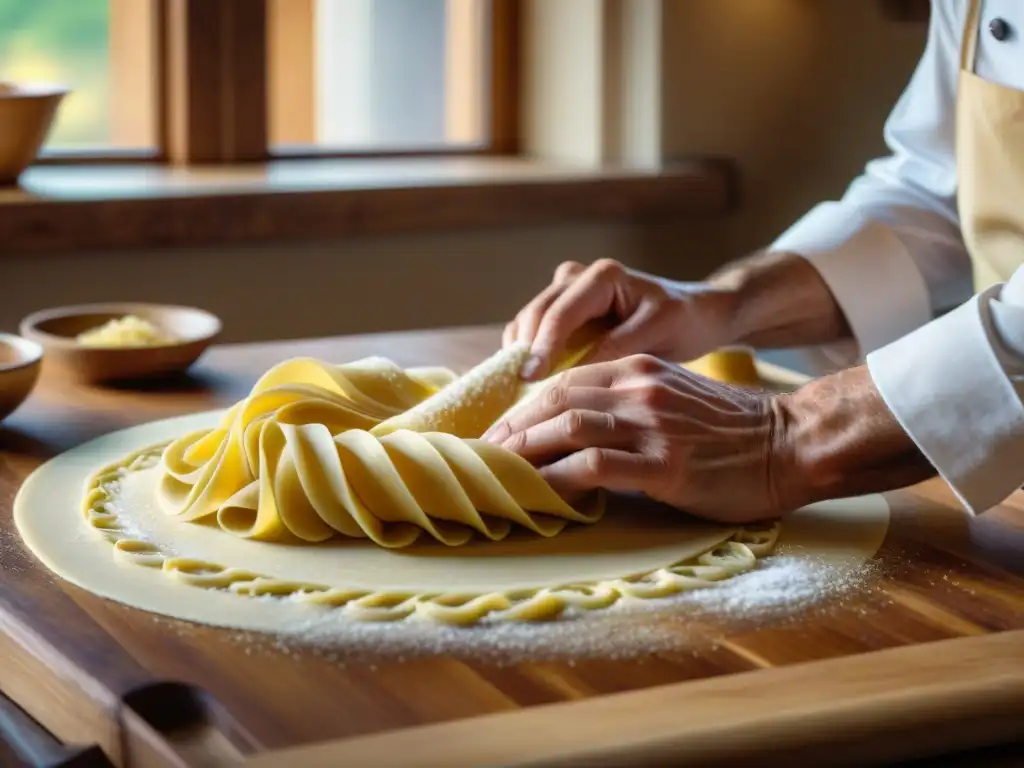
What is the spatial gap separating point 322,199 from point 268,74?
48 centimetres

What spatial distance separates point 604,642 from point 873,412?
1.22 ft

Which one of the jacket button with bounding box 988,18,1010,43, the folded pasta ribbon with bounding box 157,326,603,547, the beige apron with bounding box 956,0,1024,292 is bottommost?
the folded pasta ribbon with bounding box 157,326,603,547

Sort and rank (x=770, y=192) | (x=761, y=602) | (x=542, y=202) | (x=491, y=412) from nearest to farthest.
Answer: (x=761, y=602)
(x=491, y=412)
(x=542, y=202)
(x=770, y=192)

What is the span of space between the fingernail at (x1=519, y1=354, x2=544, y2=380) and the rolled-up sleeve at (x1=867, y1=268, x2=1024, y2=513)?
355 millimetres

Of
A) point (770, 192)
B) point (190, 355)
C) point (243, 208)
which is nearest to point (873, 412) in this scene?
point (190, 355)

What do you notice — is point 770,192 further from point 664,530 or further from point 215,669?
point 215,669

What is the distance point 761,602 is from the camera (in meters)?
1.02

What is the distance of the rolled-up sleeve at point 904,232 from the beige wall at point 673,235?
1130 mm

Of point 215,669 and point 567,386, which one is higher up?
point 567,386

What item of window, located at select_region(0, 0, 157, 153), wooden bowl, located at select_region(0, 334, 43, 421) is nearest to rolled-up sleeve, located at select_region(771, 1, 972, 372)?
wooden bowl, located at select_region(0, 334, 43, 421)

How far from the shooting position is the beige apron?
5.26 feet

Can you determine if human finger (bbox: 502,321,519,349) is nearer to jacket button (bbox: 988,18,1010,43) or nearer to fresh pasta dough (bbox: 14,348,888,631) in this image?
fresh pasta dough (bbox: 14,348,888,631)

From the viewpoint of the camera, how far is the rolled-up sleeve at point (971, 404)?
1.15 meters

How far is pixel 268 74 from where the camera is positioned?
2.96 metres
